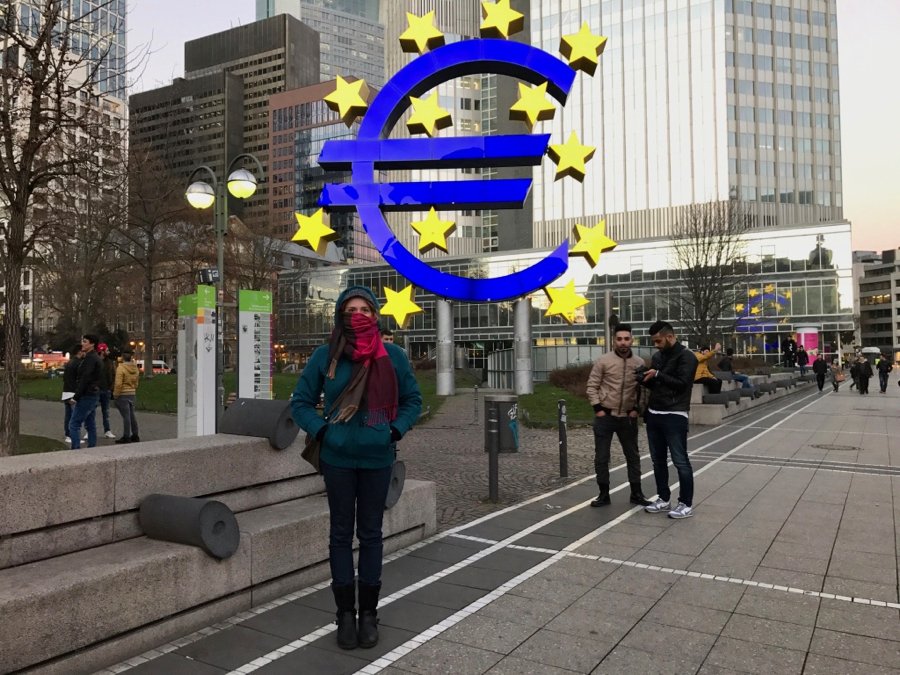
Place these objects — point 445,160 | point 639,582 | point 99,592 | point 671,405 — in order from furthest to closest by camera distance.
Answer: point 445,160 < point 671,405 < point 639,582 < point 99,592

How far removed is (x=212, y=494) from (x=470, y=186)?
9.86 m

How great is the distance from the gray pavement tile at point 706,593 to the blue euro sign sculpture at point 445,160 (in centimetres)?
865

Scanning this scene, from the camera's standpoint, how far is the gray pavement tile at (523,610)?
3.92 metres

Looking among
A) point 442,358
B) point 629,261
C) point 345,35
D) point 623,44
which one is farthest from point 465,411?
point 345,35

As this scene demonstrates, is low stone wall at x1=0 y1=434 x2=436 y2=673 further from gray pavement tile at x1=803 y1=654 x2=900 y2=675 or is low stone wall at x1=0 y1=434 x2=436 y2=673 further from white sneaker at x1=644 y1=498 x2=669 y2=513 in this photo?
white sneaker at x1=644 y1=498 x2=669 y2=513

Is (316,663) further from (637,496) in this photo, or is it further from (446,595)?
(637,496)

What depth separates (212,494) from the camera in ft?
14.2

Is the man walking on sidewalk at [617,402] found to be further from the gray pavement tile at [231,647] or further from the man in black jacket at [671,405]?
the gray pavement tile at [231,647]

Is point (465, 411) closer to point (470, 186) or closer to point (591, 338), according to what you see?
point (470, 186)

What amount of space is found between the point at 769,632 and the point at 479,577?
1948 millimetres

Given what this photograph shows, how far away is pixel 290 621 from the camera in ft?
12.7

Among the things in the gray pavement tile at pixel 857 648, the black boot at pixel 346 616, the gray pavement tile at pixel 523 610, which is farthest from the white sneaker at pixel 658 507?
the black boot at pixel 346 616

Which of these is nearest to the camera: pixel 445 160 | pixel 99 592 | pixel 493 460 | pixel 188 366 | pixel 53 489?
pixel 99 592

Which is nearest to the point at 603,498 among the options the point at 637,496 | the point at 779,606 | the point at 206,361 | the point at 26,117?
the point at 637,496
